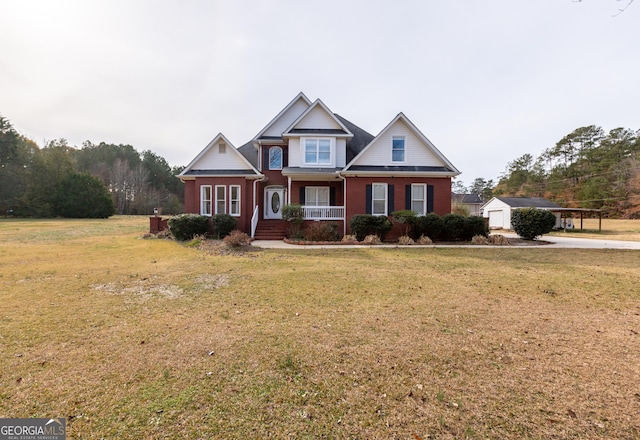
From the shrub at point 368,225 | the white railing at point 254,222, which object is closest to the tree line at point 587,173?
the shrub at point 368,225

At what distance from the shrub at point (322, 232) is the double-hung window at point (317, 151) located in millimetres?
4280

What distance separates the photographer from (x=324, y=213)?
57.4 feet

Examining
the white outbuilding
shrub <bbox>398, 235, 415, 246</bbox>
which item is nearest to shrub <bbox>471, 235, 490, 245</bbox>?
shrub <bbox>398, 235, 415, 246</bbox>

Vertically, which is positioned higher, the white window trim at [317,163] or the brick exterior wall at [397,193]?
the white window trim at [317,163]

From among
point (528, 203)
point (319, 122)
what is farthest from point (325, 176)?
point (528, 203)

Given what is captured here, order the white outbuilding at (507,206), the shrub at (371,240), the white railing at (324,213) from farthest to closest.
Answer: the white outbuilding at (507,206) < the white railing at (324,213) < the shrub at (371,240)

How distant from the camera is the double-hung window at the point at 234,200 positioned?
58.6ft

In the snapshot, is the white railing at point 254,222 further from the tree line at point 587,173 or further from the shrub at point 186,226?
the tree line at point 587,173

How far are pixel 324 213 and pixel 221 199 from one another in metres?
6.59

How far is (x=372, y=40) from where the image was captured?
1365 cm

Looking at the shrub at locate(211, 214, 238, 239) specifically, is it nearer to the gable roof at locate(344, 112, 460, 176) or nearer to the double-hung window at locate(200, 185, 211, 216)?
the double-hung window at locate(200, 185, 211, 216)

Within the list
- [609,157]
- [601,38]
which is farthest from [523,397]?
[609,157]

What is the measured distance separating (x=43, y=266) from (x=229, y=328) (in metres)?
8.79

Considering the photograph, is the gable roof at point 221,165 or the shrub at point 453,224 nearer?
the shrub at point 453,224
